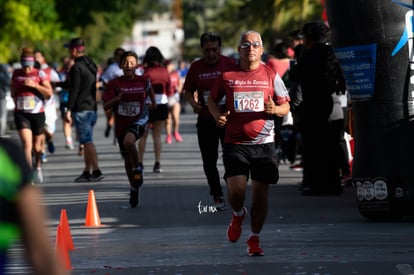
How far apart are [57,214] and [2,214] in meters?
9.57

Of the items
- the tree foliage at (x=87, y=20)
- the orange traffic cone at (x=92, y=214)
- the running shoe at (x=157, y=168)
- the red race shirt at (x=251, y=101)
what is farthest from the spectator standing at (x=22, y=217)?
the tree foliage at (x=87, y=20)

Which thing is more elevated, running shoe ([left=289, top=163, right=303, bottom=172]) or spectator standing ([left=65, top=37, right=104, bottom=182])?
spectator standing ([left=65, top=37, right=104, bottom=182])

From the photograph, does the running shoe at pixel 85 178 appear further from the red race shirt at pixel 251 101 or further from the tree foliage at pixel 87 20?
the tree foliage at pixel 87 20

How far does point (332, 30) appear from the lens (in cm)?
1205

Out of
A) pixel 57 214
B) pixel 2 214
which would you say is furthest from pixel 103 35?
pixel 2 214

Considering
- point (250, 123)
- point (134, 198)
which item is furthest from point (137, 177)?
point (250, 123)

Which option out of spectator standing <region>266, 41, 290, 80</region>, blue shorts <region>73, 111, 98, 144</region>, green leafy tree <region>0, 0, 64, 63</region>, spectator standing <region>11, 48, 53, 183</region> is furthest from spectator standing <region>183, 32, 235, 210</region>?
green leafy tree <region>0, 0, 64, 63</region>

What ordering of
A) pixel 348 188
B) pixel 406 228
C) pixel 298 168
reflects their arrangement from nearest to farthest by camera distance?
pixel 406 228
pixel 348 188
pixel 298 168

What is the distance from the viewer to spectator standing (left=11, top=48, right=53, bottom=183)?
694 inches

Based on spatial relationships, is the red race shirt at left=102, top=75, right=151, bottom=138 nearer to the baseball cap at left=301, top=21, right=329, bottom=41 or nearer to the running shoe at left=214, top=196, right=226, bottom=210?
the running shoe at left=214, top=196, right=226, bottom=210

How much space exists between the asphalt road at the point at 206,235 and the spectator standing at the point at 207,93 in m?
0.44

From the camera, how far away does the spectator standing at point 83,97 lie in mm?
17891

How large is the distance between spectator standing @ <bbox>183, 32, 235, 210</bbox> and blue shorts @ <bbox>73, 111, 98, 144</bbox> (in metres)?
4.48

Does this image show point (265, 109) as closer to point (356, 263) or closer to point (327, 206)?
point (356, 263)
